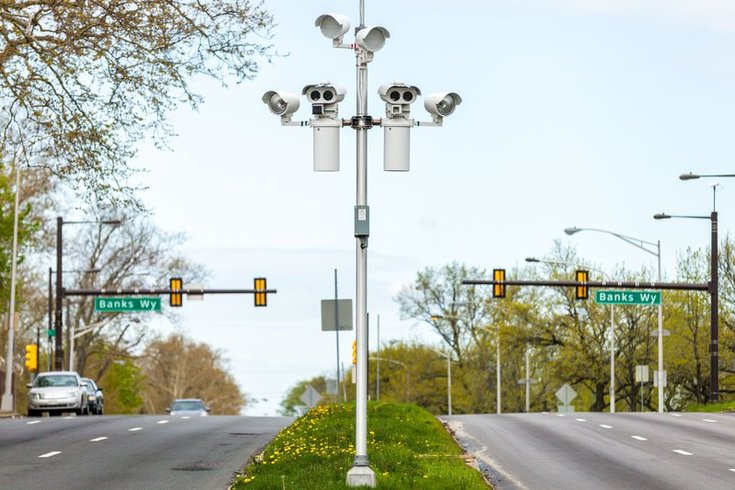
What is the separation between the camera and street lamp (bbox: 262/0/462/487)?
1576 centimetres

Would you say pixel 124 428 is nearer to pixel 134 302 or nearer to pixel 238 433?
pixel 238 433

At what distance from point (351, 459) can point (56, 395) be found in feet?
94.8

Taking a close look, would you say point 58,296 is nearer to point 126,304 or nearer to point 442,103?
point 126,304

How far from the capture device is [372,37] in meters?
15.7

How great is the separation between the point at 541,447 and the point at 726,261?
48100 millimetres

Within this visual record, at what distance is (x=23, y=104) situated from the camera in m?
24.5

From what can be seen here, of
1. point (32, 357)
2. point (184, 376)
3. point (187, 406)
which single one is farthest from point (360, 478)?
point (184, 376)

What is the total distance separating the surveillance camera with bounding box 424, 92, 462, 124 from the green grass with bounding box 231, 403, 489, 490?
14.6 feet

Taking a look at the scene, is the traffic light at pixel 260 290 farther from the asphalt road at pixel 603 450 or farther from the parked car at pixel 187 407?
the asphalt road at pixel 603 450

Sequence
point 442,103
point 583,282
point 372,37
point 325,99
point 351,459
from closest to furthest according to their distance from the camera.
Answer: point 372,37 → point 325,99 → point 442,103 → point 351,459 → point 583,282

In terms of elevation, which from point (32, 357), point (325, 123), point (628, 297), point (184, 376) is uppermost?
point (325, 123)

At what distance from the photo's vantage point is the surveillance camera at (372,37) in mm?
15648

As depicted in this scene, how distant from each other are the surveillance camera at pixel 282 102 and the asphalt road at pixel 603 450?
6.23 m

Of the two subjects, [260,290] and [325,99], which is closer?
[325,99]
